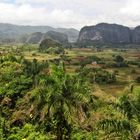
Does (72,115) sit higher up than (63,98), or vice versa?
(63,98)

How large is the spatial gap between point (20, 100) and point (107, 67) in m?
95.0

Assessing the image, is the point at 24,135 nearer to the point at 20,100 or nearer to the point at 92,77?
the point at 20,100

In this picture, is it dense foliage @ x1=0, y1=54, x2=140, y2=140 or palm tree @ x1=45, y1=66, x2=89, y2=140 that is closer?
dense foliage @ x1=0, y1=54, x2=140, y2=140

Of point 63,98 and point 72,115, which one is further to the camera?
point 63,98

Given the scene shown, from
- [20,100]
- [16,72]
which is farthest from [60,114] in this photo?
[16,72]

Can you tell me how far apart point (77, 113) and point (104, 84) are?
72154 millimetres

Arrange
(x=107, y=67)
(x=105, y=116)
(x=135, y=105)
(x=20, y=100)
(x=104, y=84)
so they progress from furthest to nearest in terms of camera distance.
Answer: (x=107, y=67) < (x=104, y=84) < (x=20, y=100) < (x=135, y=105) < (x=105, y=116)

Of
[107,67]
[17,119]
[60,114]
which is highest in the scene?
[60,114]

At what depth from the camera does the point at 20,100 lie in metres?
39.7

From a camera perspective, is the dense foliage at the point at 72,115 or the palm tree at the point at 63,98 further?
the palm tree at the point at 63,98

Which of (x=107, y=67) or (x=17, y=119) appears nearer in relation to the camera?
(x=17, y=119)

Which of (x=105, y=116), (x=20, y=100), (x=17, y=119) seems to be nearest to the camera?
(x=105, y=116)

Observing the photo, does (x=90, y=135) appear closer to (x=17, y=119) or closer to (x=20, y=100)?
(x=17, y=119)

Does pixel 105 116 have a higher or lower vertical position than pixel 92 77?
higher
